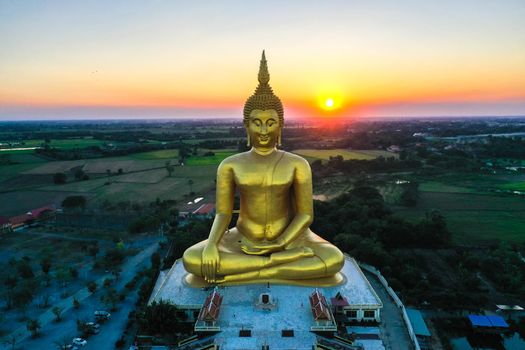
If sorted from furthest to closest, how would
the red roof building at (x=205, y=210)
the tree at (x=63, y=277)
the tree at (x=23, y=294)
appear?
the red roof building at (x=205, y=210) < the tree at (x=63, y=277) < the tree at (x=23, y=294)

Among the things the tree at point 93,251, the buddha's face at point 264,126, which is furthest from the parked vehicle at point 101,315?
the buddha's face at point 264,126

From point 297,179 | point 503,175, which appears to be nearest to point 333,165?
point 503,175

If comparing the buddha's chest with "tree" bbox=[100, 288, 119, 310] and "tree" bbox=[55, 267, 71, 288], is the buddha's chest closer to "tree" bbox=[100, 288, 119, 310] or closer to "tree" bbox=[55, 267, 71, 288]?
"tree" bbox=[100, 288, 119, 310]

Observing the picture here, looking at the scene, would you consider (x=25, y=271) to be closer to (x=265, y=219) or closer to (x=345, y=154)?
(x=265, y=219)

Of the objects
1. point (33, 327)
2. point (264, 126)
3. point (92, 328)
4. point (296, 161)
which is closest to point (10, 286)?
point (33, 327)

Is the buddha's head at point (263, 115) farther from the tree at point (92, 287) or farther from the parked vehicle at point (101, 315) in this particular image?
the tree at point (92, 287)

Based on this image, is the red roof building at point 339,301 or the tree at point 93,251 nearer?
the red roof building at point 339,301

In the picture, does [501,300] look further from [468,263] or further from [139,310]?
[139,310]
